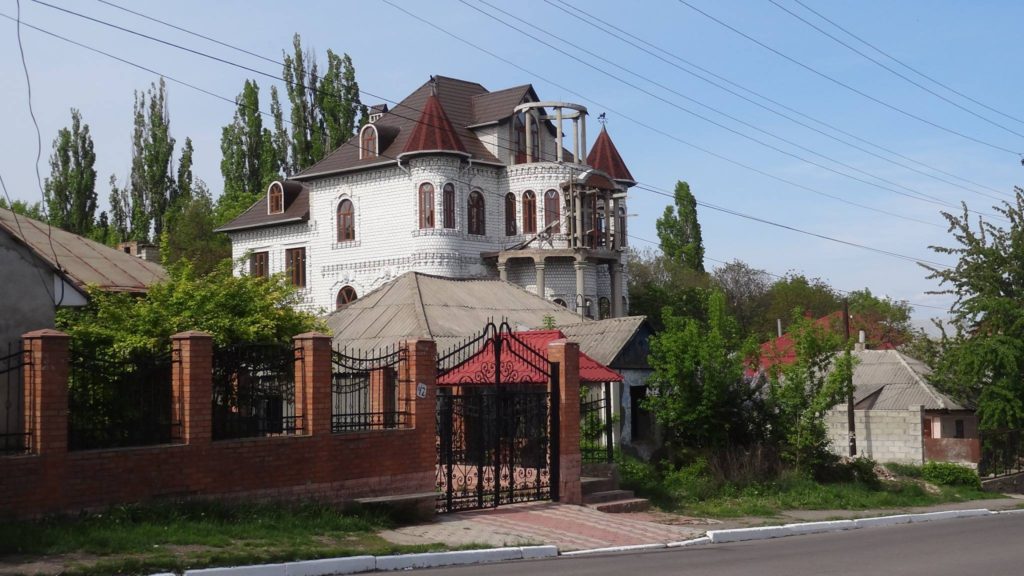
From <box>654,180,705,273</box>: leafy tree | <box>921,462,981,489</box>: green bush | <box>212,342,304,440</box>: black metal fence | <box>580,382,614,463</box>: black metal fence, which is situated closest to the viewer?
<box>212,342,304,440</box>: black metal fence

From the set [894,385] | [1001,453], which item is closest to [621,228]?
[894,385]

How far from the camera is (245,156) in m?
59.4

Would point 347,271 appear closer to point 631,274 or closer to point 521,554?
point 631,274

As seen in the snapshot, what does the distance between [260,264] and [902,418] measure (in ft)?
102

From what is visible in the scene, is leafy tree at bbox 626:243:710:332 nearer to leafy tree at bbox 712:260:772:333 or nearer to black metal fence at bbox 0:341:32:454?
leafy tree at bbox 712:260:772:333

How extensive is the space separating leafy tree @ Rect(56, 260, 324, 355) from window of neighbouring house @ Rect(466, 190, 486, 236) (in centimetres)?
2548

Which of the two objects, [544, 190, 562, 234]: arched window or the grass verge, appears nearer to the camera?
the grass verge

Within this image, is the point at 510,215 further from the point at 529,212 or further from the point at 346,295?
the point at 346,295

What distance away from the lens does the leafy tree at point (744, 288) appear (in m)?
71.6

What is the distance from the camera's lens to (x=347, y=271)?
155 ft

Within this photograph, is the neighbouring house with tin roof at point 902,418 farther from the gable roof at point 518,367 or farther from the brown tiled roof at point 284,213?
the brown tiled roof at point 284,213

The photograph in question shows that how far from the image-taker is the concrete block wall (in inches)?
1224

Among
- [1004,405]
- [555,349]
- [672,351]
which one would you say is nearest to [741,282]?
[1004,405]

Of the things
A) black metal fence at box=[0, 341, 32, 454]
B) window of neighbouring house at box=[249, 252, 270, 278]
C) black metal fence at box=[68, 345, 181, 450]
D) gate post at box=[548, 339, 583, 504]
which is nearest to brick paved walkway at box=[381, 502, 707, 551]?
gate post at box=[548, 339, 583, 504]
